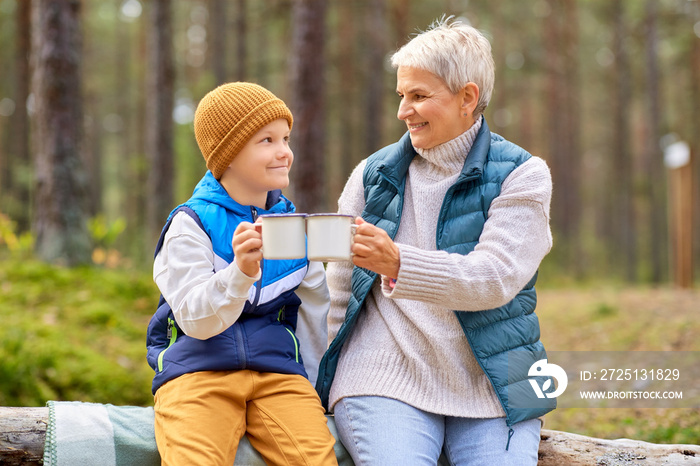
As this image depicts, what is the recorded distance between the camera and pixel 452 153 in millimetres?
2598

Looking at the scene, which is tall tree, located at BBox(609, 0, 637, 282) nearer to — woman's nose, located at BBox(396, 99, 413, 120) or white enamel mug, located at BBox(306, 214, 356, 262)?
woman's nose, located at BBox(396, 99, 413, 120)

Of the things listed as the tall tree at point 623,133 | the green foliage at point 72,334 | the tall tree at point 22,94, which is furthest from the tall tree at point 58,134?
the tall tree at point 623,133

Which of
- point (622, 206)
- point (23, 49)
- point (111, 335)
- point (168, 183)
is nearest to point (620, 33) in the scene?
point (622, 206)

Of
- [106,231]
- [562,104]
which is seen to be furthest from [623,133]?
[106,231]

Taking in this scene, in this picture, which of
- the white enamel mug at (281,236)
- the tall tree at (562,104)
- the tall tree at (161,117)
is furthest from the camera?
the tall tree at (562,104)

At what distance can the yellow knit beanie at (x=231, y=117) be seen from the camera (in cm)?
228

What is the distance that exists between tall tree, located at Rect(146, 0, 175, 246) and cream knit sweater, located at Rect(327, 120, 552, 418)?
827 cm

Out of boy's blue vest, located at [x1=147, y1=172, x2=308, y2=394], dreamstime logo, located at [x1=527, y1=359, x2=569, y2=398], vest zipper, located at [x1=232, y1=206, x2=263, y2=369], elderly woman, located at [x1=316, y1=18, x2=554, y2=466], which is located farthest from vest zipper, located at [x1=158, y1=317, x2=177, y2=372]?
dreamstime logo, located at [x1=527, y1=359, x2=569, y2=398]

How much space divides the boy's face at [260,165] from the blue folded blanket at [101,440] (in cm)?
90

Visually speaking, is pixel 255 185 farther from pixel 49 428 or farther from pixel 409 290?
pixel 49 428

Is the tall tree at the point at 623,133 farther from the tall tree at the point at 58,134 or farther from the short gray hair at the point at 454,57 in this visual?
the short gray hair at the point at 454,57

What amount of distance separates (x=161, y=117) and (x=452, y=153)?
343 inches

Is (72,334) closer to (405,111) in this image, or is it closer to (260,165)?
(260,165)

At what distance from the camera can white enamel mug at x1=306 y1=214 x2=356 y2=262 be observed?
6.23 feet
